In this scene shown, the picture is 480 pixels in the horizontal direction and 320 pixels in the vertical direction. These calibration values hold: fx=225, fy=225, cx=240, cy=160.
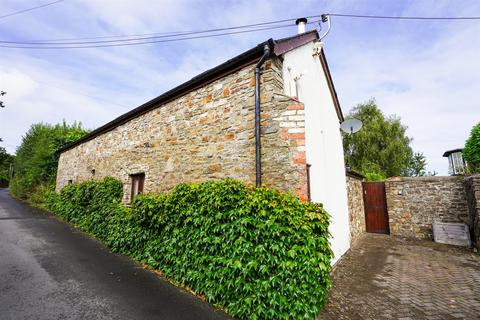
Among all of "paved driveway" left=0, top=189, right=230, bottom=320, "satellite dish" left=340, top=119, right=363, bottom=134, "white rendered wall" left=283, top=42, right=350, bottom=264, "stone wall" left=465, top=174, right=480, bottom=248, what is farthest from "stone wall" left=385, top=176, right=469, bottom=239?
"paved driveway" left=0, top=189, right=230, bottom=320

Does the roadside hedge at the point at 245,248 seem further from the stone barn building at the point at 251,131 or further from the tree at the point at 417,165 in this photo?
the tree at the point at 417,165

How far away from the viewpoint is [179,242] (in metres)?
4.41

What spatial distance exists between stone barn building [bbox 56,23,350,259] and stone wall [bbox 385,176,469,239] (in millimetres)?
4290

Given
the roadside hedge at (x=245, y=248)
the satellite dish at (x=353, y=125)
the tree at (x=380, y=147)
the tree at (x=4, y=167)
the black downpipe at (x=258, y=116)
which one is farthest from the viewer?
the tree at (x=4, y=167)

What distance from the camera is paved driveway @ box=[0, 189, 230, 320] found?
331cm

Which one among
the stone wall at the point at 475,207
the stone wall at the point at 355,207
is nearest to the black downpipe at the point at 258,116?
the stone wall at the point at 355,207

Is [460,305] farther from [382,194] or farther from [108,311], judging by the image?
[382,194]

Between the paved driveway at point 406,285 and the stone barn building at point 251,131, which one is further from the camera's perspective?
the stone barn building at point 251,131

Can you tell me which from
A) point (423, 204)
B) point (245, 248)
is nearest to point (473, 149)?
point (423, 204)

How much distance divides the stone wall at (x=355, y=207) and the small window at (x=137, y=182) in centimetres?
746

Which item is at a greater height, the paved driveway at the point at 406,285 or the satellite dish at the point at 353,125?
the satellite dish at the point at 353,125

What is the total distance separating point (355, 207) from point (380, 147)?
1325 centimetres

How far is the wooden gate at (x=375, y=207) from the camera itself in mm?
10461

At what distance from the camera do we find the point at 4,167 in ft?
125
